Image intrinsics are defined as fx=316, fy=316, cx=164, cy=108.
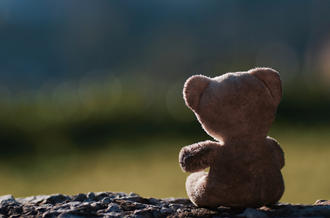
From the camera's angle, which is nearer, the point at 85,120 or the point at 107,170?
the point at 107,170

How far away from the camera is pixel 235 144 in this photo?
48.1 inches

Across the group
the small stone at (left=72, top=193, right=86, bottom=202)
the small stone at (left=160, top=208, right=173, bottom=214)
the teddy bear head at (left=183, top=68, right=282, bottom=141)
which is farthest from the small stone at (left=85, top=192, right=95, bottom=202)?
the teddy bear head at (left=183, top=68, right=282, bottom=141)

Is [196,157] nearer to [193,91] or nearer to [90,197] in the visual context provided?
[193,91]

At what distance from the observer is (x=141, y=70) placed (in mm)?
5637

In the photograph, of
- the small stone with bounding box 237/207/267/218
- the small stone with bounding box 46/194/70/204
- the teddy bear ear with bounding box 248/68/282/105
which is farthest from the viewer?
the small stone with bounding box 46/194/70/204

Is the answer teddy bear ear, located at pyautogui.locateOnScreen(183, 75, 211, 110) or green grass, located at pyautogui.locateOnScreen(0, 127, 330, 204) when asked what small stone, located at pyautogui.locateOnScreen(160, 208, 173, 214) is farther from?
green grass, located at pyautogui.locateOnScreen(0, 127, 330, 204)

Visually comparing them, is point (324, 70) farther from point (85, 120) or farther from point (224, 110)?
point (224, 110)

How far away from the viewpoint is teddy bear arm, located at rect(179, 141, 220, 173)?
3.93ft

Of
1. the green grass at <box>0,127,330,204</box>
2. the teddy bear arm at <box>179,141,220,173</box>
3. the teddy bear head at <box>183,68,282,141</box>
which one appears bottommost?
the green grass at <box>0,127,330,204</box>

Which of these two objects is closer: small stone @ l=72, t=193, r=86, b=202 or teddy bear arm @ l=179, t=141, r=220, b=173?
teddy bear arm @ l=179, t=141, r=220, b=173

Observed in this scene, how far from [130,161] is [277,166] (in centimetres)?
217

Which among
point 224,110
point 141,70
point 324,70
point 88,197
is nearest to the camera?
point 224,110

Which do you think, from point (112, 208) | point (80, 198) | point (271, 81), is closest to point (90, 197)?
point (80, 198)

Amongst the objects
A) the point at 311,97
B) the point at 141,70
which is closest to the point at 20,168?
the point at 141,70
